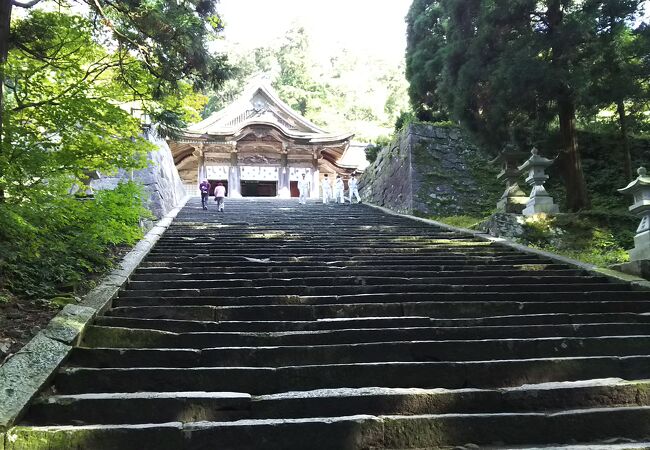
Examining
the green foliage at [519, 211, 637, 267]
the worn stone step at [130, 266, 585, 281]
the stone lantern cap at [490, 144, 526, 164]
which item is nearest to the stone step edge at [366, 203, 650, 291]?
the worn stone step at [130, 266, 585, 281]

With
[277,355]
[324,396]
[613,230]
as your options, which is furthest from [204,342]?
[613,230]

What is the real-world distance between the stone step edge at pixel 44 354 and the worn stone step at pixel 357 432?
258mm

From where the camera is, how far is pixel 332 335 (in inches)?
157

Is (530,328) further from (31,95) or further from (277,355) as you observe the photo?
(31,95)

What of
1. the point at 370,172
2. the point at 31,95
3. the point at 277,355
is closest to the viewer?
the point at 277,355

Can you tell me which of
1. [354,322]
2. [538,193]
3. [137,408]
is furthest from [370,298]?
[538,193]

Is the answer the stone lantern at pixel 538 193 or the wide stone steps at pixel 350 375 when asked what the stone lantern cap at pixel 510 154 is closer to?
the stone lantern at pixel 538 193

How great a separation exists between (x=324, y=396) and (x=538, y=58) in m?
8.73

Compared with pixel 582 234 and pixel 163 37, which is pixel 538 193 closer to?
pixel 582 234

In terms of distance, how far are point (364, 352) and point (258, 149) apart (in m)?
20.6

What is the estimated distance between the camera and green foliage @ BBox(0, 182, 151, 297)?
12.9 ft

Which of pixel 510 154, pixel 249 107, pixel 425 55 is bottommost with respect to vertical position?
pixel 510 154

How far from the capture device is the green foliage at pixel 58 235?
3.94m

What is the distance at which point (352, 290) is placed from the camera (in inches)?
211
